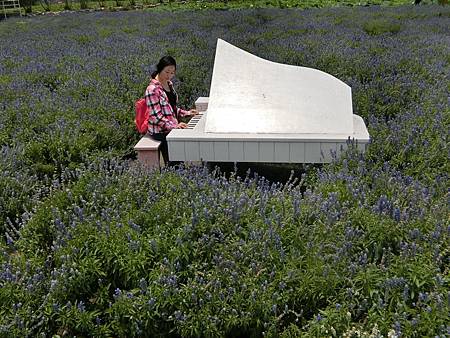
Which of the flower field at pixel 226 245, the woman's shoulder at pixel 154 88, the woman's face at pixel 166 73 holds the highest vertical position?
the woman's face at pixel 166 73

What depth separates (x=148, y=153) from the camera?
15.9 feet

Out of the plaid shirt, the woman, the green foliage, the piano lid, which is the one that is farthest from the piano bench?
the green foliage

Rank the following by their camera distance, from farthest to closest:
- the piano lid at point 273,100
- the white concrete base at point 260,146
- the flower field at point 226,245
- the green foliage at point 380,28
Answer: the green foliage at point 380,28 → the piano lid at point 273,100 → the white concrete base at point 260,146 → the flower field at point 226,245

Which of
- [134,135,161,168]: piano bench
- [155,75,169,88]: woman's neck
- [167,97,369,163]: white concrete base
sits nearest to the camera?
[167,97,369,163]: white concrete base

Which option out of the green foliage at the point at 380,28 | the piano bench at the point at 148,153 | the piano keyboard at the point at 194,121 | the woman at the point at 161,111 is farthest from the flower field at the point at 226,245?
the green foliage at the point at 380,28

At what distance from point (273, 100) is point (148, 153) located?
1.36 meters

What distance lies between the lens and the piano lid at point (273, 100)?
184 inches

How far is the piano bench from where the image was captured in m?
4.80

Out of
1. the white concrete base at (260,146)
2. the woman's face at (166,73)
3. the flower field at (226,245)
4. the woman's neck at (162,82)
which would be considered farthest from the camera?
the woman's neck at (162,82)

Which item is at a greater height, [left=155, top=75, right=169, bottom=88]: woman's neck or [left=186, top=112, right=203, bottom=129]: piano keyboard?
[left=155, top=75, right=169, bottom=88]: woman's neck

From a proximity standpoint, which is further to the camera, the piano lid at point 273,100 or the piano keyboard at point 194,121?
the piano keyboard at point 194,121

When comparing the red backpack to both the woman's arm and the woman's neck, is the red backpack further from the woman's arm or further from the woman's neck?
the woman's neck

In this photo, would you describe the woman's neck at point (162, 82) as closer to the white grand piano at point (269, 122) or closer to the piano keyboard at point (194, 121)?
the piano keyboard at point (194, 121)

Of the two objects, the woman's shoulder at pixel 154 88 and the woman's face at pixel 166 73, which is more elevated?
the woman's face at pixel 166 73
